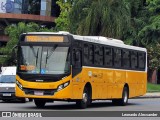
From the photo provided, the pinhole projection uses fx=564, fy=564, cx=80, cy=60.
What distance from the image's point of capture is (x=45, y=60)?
2344 cm

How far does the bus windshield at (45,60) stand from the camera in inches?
920

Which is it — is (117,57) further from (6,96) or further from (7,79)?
(7,79)

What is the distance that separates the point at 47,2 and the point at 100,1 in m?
44.2

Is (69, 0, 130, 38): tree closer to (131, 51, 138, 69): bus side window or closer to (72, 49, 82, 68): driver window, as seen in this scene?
(131, 51, 138, 69): bus side window

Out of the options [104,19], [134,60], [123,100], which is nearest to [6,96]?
[123,100]

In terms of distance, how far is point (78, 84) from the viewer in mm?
23984

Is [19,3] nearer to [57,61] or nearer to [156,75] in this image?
[156,75]

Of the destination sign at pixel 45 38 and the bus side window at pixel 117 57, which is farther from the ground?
the destination sign at pixel 45 38

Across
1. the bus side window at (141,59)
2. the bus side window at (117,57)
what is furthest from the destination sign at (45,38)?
the bus side window at (141,59)

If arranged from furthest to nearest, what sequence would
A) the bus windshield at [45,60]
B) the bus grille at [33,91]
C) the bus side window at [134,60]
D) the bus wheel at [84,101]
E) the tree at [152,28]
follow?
1. the tree at [152,28]
2. the bus side window at [134,60]
3. the bus wheel at [84,101]
4. the bus windshield at [45,60]
5. the bus grille at [33,91]

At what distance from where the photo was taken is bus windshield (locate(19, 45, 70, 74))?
23.4 m

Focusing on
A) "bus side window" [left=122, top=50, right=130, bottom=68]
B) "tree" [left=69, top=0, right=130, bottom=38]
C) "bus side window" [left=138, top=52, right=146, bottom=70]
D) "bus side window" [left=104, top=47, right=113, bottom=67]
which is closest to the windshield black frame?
"bus side window" [left=104, top=47, right=113, bottom=67]

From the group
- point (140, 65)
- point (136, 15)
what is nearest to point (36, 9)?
point (136, 15)

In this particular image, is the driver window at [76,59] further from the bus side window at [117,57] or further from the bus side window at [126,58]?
the bus side window at [126,58]
